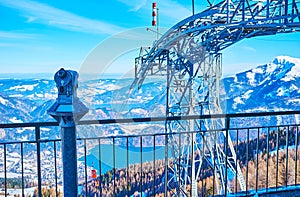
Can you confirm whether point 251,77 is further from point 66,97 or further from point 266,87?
point 66,97

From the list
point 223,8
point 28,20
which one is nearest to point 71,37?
point 28,20

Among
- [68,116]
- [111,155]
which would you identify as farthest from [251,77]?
[68,116]

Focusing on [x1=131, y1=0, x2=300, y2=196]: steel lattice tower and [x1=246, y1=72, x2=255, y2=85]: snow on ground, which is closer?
[x1=131, y1=0, x2=300, y2=196]: steel lattice tower

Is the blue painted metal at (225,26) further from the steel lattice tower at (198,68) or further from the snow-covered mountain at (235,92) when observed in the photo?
the snow-covered mountain at (235,92)

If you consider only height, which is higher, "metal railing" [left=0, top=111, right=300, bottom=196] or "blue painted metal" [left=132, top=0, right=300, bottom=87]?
"blue painted metal" [left=132, top=0, right=300, bottom=87]

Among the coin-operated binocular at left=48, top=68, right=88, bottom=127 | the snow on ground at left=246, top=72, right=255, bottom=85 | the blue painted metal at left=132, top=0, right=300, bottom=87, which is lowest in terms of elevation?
the coin-operated binocular at left=48, top=68, right=88, bottom=127

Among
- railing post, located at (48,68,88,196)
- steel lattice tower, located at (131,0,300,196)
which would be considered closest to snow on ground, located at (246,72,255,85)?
steel lattice tower, located at (131,0,300,196)

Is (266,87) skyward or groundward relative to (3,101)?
skyward

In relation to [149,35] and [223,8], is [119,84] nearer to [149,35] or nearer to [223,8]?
[149,35]

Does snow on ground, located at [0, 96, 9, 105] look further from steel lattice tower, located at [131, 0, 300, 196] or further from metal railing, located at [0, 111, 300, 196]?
steel lattice tower, located at [131, 0, 300, 196]
